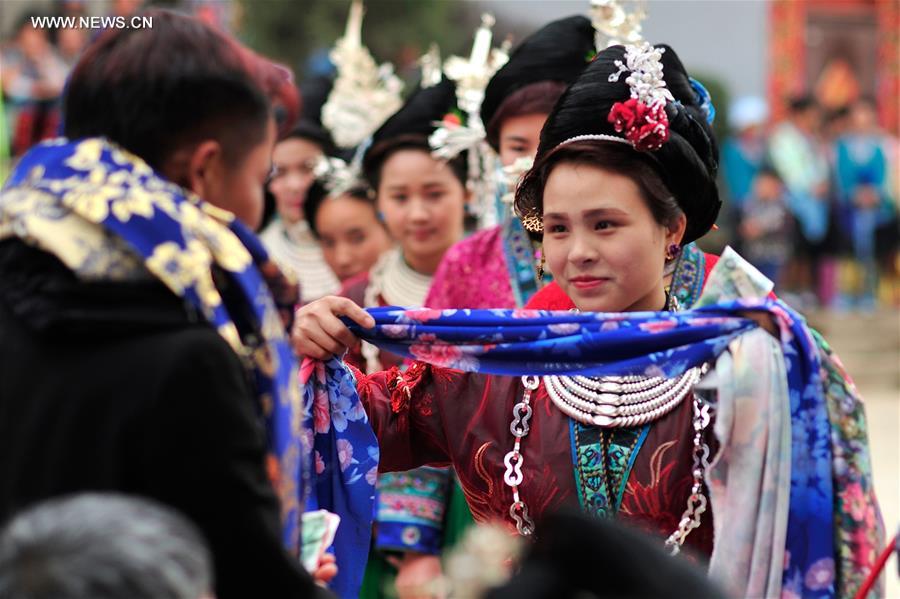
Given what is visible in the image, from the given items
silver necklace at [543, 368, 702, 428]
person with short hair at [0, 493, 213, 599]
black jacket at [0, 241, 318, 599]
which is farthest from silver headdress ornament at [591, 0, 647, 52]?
person with short hair at [0, 493, 213, 599]

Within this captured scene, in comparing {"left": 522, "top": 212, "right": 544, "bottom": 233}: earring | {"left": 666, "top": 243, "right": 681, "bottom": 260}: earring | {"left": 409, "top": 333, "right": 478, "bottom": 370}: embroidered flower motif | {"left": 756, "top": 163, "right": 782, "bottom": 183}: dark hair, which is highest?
{"left": 522, "top": 212, "right": 544, "bottom": 233}: earring

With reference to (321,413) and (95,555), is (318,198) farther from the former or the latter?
(95,555)

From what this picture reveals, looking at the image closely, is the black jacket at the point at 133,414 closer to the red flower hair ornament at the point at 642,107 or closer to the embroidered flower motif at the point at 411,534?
the red flower hair ornament at the point at 642,107

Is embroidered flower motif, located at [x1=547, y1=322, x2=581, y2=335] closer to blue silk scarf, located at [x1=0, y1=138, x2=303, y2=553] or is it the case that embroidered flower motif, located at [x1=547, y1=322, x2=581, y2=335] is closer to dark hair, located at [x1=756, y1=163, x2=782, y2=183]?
blue silk scarf, located at [x1=0, y1=138, x2=303, y2=553]

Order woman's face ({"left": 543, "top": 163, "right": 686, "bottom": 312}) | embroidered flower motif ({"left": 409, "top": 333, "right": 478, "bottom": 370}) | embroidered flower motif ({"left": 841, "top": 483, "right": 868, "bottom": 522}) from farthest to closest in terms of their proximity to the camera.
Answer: woman's face ({"left": 543, "top": 163, "right": 686, "bottom": 312}) < embroidered flower motif ({"left": 409, "top": 333, "right": 478, "bottom": 370}) < embroidered flower motif ({"left": 841, "top": 483, "right": 868, "bottom": 522})

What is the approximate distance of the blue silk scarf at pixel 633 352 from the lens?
2.58 metres

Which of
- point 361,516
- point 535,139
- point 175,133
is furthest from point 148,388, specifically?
point 535,139

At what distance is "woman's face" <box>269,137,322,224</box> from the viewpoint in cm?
675

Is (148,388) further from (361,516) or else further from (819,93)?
(819,93)

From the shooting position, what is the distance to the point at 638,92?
3145 millimetres

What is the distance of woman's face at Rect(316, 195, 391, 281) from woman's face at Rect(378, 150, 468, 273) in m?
0.66

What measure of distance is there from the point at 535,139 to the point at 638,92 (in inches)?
55.3

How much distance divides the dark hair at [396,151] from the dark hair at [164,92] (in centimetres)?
323

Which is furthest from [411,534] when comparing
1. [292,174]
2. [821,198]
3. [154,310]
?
[821,198]
